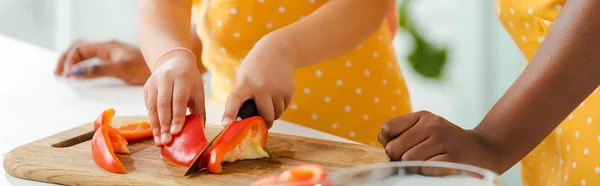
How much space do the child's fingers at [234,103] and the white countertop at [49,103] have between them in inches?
8.3

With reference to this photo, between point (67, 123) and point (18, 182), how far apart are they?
1.20 ft

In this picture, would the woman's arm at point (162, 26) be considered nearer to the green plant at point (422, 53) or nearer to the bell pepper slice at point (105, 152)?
the bell pepper slice at point (105, 152)

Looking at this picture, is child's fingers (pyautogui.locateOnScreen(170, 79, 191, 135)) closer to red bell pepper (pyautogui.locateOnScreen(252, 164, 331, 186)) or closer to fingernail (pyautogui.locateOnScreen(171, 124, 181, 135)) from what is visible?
fingernail (pyautogui.locateOnScreen(171, 124, 181, 135))

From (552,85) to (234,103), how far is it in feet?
1.41

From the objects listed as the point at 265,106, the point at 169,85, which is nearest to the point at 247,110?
the point at 265,106

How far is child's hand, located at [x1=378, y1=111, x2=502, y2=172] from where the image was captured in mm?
996

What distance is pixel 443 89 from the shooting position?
9.53 ft

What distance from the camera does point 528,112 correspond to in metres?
0.98

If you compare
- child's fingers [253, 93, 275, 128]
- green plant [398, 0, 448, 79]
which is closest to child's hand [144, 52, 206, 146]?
child's fingers [253, 93, 275, 128]

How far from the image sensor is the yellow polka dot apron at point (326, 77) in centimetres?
146

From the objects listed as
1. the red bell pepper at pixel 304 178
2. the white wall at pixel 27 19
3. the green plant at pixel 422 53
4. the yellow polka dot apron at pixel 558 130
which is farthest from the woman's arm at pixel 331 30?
the white wall at pixel 27 19

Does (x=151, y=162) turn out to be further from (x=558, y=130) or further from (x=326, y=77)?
(x=558, y=130)

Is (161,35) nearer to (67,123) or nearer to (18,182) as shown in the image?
(67,123)

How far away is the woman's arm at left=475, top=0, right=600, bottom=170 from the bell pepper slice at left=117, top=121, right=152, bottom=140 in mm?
521
